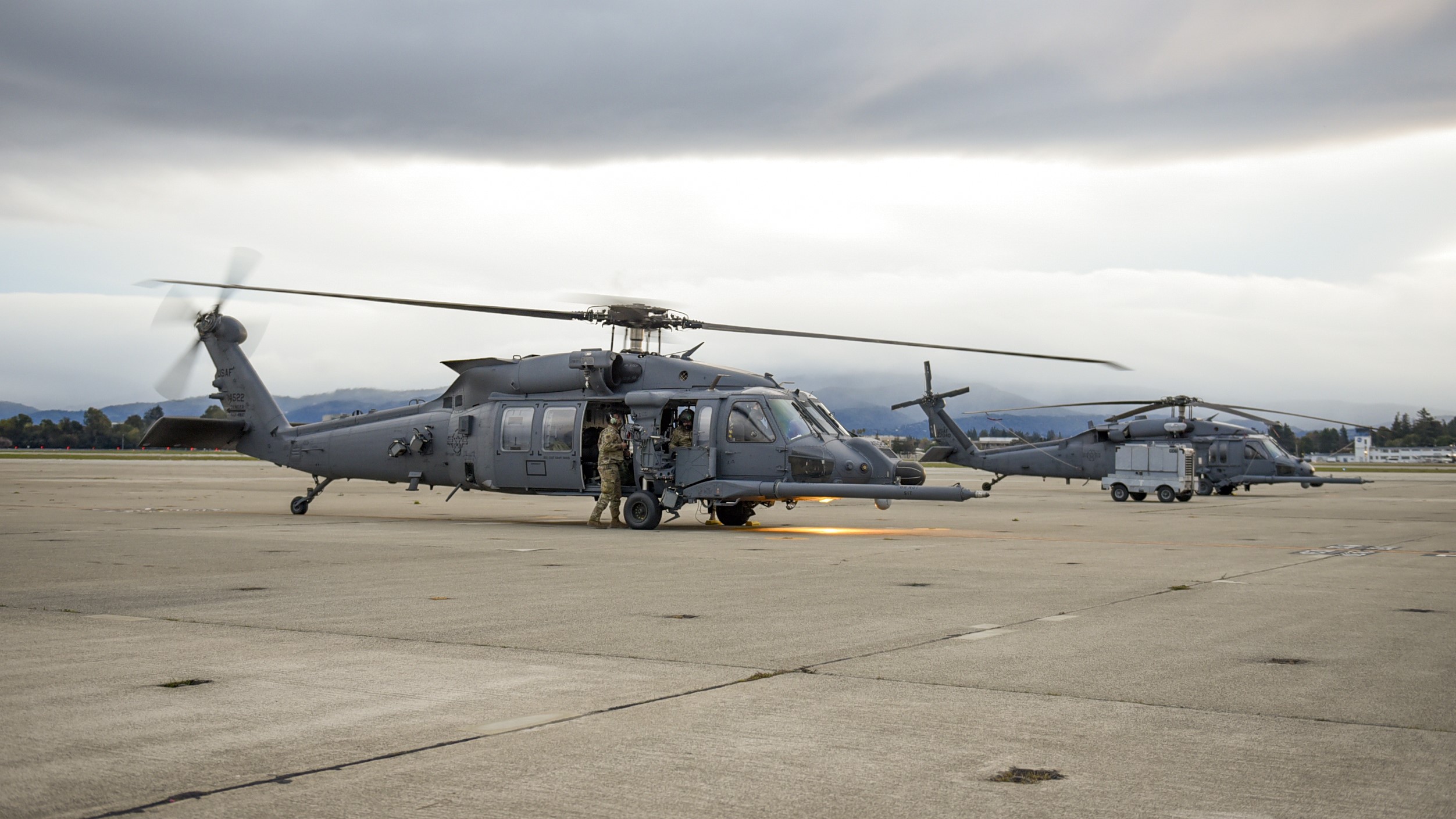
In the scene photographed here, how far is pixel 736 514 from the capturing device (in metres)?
20.4

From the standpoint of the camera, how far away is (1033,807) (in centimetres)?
389

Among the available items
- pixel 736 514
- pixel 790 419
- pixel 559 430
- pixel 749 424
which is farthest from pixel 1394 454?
pixel 559 430

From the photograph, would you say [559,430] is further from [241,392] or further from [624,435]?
[241,392]

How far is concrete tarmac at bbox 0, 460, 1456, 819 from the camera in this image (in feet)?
13.3

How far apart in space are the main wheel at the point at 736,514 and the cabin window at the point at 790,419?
206cm

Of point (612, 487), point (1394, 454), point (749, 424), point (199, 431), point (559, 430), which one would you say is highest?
point (1394, 454)

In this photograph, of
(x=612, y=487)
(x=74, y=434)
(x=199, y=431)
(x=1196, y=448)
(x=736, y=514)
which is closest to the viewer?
(x=612, y=487)

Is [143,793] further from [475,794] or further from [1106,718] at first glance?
[1106,718]

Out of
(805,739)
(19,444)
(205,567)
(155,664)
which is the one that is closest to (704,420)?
(205,567)

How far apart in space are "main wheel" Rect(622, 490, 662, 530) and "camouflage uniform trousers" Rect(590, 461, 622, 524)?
0.25 metres

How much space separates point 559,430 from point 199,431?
8.80m

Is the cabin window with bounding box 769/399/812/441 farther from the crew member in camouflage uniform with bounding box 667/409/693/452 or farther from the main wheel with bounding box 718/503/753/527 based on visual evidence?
the main wheel with bounding box 718/503/753/527

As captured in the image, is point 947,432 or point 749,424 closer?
point 749,424

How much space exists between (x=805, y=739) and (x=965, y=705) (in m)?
1.04
